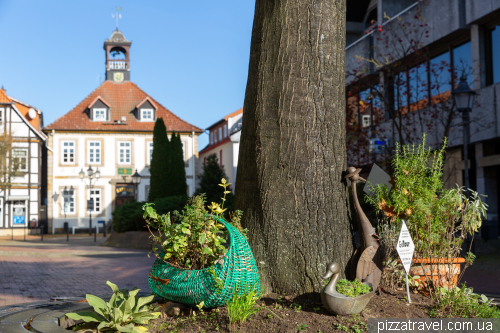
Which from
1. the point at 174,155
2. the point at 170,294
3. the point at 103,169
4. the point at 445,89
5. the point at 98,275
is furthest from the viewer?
the point at 103,169

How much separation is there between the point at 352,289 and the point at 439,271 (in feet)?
3.63

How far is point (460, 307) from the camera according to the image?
4.01 m

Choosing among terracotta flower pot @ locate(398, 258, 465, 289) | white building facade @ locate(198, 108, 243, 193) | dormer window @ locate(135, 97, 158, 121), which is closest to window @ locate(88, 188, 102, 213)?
dormer window @ locate(135, 97, 158, 121)

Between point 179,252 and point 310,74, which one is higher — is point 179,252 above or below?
below

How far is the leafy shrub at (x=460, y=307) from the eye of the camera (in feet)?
12.9

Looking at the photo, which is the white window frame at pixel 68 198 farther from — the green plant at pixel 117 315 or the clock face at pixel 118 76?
the green plant at pixel 117 315

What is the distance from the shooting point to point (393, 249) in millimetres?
4719

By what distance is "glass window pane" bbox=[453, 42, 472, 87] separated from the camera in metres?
14.0

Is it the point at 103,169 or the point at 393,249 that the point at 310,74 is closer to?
the point at 393,249

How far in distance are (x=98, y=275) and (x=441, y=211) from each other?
766 cm

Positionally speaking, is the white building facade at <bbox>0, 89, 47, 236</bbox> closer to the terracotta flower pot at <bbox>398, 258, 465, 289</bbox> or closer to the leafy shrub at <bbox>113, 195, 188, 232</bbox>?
the leafy shrub at <bbox>113, 195, 188, 232</bbox>

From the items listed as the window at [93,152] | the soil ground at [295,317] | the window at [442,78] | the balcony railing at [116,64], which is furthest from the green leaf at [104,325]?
the balcony railing at [116,64]

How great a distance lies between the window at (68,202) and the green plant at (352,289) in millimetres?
35733

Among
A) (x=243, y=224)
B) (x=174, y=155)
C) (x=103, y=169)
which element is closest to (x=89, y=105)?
(x=103, y=169)
